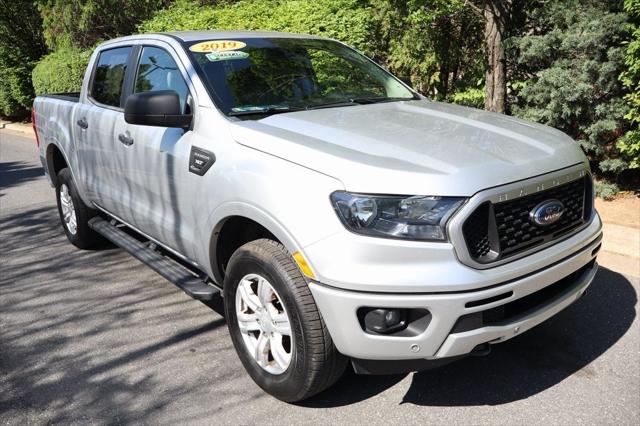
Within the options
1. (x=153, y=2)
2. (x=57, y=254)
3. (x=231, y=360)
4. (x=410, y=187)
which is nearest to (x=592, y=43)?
(x=410, y=187)

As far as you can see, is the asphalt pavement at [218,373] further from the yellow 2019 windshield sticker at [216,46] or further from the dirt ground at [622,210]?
the yellow 2019 windshield sticker at [216,46]

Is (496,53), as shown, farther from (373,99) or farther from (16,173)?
(16,173)

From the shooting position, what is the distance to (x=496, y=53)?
649cm

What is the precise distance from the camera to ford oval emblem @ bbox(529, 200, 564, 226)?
2.57 metres

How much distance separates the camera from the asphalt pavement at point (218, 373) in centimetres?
288

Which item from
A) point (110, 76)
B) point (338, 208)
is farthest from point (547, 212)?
point (110, 76)

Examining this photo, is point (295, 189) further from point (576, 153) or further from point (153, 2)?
point (153, 2)

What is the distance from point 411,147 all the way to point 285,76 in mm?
1333

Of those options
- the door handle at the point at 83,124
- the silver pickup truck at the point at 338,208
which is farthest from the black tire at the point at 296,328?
the door handle at the point at 83,124

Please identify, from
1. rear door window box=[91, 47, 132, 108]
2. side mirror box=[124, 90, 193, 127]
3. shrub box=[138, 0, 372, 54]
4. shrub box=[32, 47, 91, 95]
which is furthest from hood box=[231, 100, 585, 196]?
shrub box=[32, 47, 91, 95]

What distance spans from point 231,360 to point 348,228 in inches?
58.8

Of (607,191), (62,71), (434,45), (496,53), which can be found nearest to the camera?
(607,191)

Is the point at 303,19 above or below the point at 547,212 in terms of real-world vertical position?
above

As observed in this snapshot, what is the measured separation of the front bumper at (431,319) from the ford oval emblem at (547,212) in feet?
0.74
